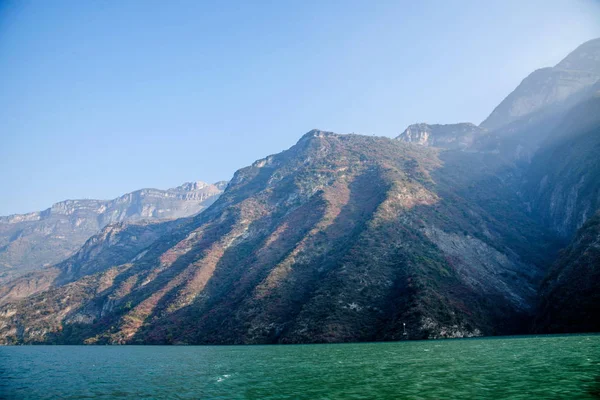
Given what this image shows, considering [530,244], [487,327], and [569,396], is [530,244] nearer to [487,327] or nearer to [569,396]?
[487,327]

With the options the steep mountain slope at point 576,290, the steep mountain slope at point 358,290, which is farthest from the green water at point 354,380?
the steep mountain slope at point 358,290

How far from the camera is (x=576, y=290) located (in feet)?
365

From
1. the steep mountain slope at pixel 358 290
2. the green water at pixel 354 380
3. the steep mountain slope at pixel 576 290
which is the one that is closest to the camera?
the green water at pixel 354 380

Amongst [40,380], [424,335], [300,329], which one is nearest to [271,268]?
[300,329]

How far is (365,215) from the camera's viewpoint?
197m

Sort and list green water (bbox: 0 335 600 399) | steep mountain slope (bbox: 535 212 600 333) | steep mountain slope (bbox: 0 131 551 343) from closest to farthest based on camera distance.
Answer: green water (bbox: 0 335 600 399) < steep mountain slope (bbox: 535 212 600 333) < steep mountain slope (bbox: 0 131 551 343)

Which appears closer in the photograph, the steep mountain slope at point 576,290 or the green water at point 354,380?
the green water at point 354,380

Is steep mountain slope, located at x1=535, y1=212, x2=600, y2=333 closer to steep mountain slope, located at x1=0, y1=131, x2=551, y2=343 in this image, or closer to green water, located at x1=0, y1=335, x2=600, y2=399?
steep mountain slope, located at x1=0, y1=131, x2=551, y2=343

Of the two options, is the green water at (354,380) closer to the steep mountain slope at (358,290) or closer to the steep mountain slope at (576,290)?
the steep mountain slope at (576,290)

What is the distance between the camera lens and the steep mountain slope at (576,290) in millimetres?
103750

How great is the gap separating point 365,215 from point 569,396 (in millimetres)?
167963

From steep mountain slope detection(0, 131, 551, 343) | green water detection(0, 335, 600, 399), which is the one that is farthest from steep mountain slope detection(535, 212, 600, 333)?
green water detection(0, 335, 600, 399)

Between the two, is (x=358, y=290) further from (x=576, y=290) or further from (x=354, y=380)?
(x=354, y=380)

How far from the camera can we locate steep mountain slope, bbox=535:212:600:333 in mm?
103750
